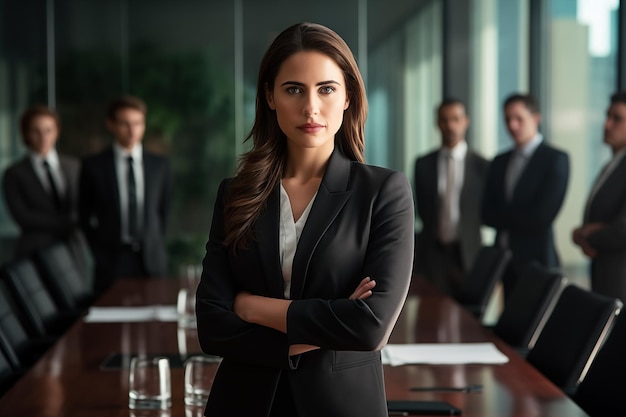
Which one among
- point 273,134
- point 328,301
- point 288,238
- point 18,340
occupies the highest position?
point 273,134

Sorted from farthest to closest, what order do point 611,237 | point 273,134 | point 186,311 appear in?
point 611,237, point 186,311, point 273,134

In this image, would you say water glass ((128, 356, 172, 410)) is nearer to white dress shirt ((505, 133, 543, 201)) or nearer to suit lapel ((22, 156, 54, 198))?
white dress shirt ((505, 133, 543, 201))

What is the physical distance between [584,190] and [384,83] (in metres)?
2.17

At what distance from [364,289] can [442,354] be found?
137 centimetres

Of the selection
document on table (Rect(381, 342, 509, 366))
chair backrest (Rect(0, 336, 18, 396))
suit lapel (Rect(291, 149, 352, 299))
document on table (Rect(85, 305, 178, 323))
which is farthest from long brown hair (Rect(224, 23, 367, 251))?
document on table (Rect(85, 305, 178, 323))

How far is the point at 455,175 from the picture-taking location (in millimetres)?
6570

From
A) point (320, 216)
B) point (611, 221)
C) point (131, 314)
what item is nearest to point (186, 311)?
point (131, 314)

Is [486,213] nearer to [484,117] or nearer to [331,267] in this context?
[484,117]

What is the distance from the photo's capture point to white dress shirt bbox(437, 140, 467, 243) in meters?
6.54

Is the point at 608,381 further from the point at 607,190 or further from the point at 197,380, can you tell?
the point at 607,190

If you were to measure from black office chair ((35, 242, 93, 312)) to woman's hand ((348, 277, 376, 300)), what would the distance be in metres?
3.16

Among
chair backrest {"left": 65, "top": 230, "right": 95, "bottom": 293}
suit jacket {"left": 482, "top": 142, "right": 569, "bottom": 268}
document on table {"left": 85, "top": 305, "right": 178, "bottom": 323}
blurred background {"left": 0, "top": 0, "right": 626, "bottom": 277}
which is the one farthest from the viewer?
blurred background {"left": 0, "top": 0, "right": 626, "bottom": 277}

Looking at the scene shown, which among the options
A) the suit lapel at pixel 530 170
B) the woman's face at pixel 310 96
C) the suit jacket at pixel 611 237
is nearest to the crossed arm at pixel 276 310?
the woman's face at pixel 310 96

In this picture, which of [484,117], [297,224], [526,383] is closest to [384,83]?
[484,117]
